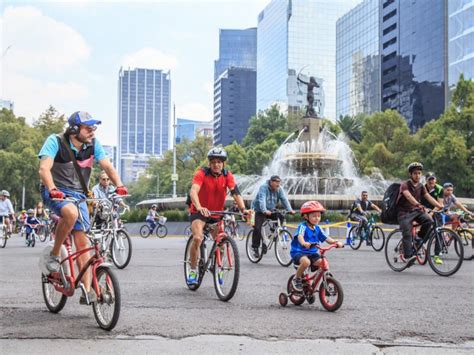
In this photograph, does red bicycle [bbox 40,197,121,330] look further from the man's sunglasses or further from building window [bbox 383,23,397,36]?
building window [bbox 383,23,397,36]

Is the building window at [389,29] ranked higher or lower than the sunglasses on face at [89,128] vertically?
higher

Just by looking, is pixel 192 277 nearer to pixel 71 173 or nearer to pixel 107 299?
pixel 71 173

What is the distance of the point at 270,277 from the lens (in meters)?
10.2

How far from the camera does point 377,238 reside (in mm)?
17969

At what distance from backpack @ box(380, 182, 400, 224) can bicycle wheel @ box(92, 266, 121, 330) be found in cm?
652

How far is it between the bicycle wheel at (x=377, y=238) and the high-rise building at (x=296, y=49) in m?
132

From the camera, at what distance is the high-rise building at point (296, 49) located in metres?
154

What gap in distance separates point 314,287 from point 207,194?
78.5 inches

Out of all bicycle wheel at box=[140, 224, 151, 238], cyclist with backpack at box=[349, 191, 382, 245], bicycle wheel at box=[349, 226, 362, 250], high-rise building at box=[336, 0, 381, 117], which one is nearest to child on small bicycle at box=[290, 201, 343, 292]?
cyclist with backpack at box=[349, 191, 382, 245]

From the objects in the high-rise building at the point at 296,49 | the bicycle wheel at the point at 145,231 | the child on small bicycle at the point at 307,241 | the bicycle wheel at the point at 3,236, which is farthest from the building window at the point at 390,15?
the child on small bicycle at the point at 307,241

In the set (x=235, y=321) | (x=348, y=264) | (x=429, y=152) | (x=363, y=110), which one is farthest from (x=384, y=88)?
(x=235, y=321)

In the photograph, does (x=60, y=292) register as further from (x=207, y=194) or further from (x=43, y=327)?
(x=207, y=194)

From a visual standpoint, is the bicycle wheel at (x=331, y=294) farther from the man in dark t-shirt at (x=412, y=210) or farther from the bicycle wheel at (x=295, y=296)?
the man in dark t-shirt at (x=412, y=210)

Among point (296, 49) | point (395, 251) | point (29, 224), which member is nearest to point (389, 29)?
point (296, 49)
